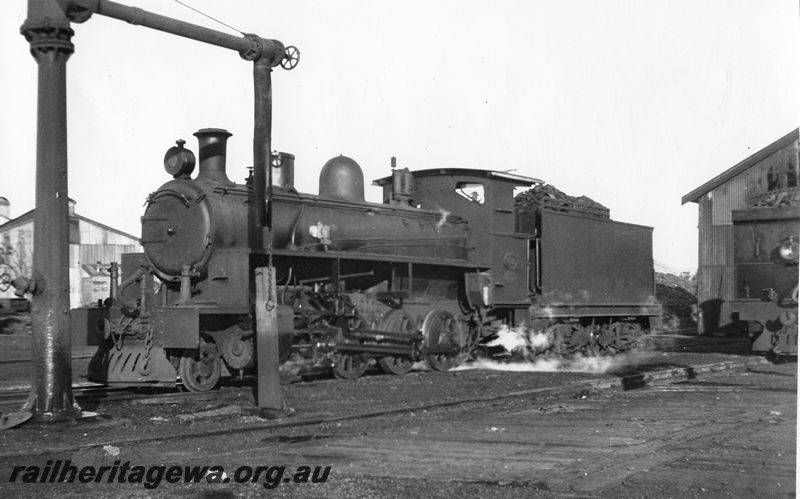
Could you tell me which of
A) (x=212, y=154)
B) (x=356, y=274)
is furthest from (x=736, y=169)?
(x=212, y=154)

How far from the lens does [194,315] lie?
10.8 m

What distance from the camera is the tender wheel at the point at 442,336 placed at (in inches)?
576

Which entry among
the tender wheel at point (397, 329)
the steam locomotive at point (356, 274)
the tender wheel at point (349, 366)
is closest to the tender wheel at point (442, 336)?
the steam locomotive at point (356, 274)

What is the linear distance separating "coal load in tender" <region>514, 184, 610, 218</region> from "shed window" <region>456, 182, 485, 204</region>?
3.84 ft

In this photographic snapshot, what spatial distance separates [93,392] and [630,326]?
12.3 metres

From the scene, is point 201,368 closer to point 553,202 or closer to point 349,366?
point 349,366

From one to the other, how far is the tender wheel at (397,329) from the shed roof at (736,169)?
38.7ft

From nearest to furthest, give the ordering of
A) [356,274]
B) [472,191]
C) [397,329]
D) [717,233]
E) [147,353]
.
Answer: [147,353], [356,274], [397,329], [472,191], [717,233]

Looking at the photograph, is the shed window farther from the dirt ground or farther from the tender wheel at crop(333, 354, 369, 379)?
the dirt ground

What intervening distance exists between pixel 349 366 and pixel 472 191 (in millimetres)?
4675

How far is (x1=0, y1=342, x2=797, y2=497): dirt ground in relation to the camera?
18.7 feet

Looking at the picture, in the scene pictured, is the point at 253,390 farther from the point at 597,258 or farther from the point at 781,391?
the point at 597,258

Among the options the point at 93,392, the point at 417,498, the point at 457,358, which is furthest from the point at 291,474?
the point at 457,358

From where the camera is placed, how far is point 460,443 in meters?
7.38
